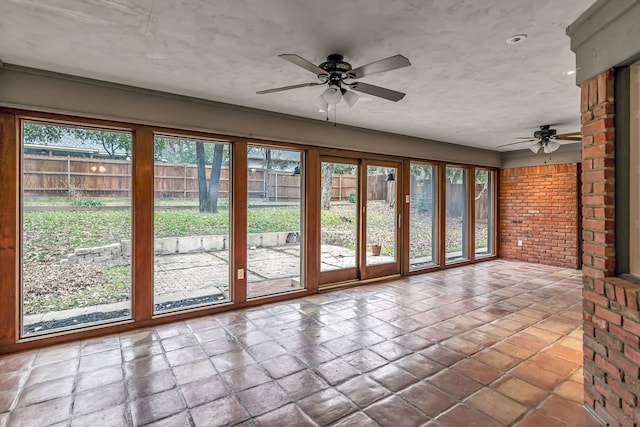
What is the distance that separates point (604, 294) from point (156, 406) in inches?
114

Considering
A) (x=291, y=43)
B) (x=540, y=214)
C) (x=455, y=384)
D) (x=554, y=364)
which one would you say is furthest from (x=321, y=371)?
(x=540, y=214)

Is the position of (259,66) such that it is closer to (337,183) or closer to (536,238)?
(337,183)

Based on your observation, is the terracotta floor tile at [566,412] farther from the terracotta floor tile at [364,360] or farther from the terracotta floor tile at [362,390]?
the terracotta floor tile at [364,360]

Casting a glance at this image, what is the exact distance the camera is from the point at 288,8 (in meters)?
2.04

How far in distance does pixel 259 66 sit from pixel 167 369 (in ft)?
8.76

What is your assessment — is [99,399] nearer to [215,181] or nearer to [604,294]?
[215,181]

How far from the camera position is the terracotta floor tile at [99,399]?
7.18 feet

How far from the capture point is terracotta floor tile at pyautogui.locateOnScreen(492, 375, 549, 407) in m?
2.28

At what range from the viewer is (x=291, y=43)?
2.48 m

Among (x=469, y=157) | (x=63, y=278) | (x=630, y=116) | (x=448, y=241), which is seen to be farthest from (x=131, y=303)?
(x=469, y=157)

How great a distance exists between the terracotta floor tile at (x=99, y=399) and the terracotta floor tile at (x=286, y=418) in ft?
3.34

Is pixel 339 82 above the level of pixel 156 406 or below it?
above

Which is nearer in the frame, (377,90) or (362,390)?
(362,390)

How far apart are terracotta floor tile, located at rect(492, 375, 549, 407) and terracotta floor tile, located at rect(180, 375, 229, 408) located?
2010mm
